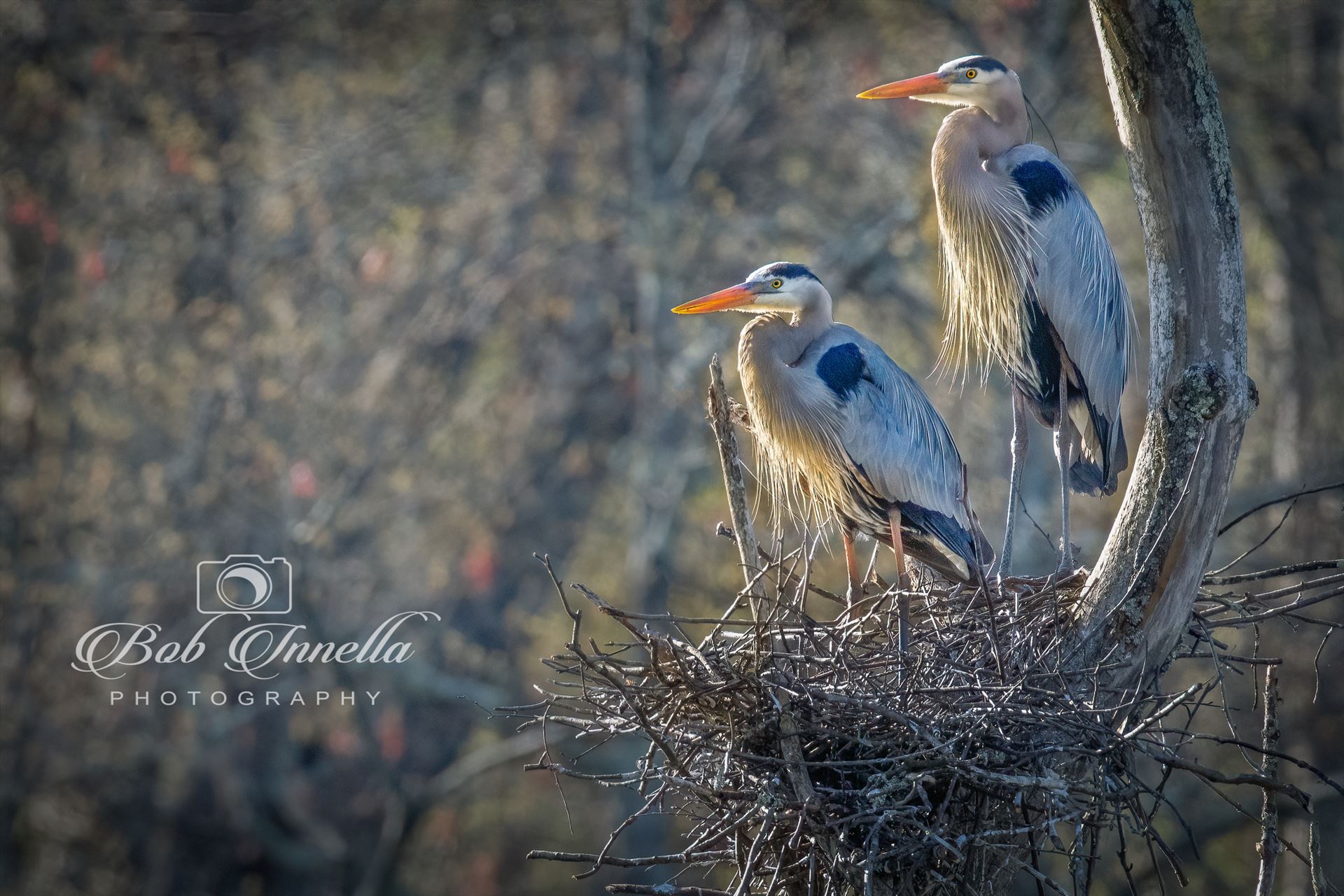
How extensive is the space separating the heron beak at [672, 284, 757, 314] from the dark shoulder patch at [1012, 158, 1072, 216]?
34.9 inches

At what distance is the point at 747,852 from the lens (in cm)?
312

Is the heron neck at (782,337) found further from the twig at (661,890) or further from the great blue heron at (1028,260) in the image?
the twig at (661,890)

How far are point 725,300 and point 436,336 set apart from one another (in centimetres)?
690

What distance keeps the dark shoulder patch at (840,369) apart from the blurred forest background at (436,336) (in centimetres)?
478

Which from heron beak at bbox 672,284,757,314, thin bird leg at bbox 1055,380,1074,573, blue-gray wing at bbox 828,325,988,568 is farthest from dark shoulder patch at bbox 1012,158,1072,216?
heron beak at bbox 672,284,757,314

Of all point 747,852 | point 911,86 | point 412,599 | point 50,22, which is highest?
point 50,22

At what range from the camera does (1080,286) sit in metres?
4.30

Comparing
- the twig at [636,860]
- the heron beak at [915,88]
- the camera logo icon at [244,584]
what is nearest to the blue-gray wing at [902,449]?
the heron beak at [915,88]

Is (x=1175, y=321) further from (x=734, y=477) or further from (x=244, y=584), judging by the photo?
(x=244, y=584)

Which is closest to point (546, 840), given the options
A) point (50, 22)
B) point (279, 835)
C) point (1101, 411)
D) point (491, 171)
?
point (279, 835)

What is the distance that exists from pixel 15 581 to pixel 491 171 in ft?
15.4

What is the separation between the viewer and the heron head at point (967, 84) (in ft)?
13.9

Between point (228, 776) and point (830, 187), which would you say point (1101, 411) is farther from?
point (228, 776)

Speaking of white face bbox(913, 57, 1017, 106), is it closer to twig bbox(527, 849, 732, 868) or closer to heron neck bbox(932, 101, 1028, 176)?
heron neck bbox(932, 101, 1028, 176)
